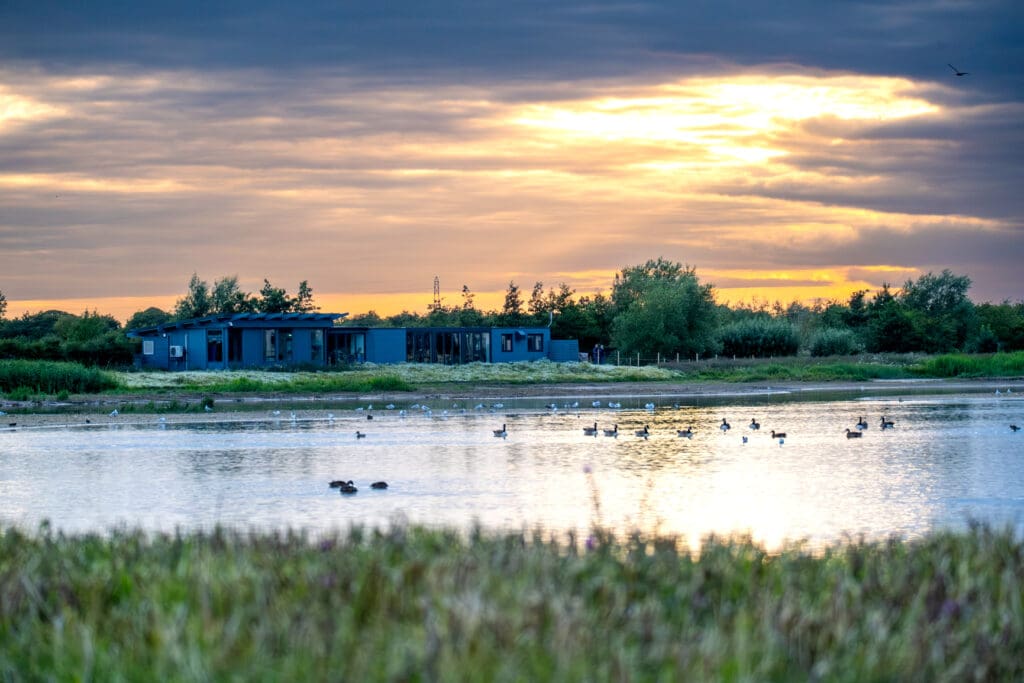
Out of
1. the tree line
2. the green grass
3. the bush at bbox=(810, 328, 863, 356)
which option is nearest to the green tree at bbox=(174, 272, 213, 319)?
the tree line

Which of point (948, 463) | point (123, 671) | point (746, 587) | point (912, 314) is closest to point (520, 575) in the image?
point (746, 587)

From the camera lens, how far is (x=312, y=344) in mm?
71625

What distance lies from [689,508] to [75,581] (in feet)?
33.2

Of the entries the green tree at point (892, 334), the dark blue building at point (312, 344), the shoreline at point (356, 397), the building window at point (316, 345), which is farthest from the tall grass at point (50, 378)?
the green tree at point (892, 334)

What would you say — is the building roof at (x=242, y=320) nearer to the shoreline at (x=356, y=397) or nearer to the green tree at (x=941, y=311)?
the shoreline at (x=356, y=397)

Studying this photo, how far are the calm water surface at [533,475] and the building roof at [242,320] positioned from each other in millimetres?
28361

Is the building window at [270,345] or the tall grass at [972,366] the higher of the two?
the building window at [270,345]

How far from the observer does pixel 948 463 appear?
81.6 feet

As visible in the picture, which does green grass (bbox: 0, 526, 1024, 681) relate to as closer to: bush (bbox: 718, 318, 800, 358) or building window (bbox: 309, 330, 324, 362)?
building window (bbox: 309, 330, 324, 362)

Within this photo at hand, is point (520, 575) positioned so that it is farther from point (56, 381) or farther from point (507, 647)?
point (56, 381)

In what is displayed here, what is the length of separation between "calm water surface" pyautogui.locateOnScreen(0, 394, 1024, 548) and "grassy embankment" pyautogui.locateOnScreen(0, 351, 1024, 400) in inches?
586

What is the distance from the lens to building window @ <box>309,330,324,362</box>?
71500mm

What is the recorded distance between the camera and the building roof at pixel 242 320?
6819cm

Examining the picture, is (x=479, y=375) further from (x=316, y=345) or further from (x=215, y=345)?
(x=215, y=345)
